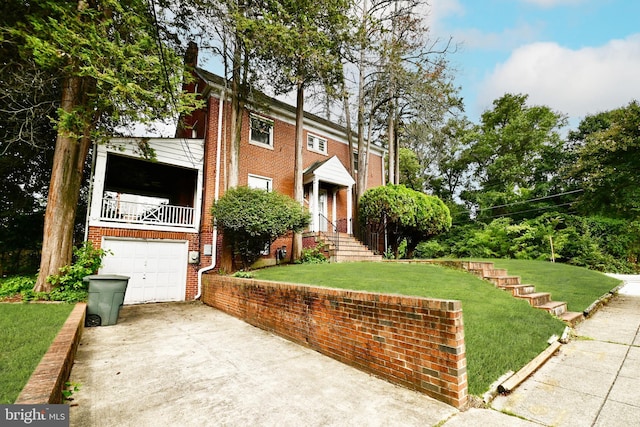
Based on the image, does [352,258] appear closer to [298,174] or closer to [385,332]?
[298,174]

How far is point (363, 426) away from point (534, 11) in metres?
13.1

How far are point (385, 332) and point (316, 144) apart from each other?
518 inches

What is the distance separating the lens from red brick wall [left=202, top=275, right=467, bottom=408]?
2.84 meters

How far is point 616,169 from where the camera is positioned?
7387 millimetres

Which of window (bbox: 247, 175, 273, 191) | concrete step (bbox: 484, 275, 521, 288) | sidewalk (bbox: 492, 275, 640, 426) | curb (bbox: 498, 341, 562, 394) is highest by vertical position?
window (bbox: 247, 175, 273, 191)

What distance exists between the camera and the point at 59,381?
8.76 ft

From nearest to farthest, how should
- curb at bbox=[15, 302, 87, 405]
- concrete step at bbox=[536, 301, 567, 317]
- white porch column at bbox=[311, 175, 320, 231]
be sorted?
1. curb at bbox=[15, 302, 87, 405]
2. concrete step at bbox=[536, 301, 567, 317]
3. white porch column at bbox=[311, 175, 320, 231]

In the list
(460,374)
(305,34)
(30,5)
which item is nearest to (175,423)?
(460,374)

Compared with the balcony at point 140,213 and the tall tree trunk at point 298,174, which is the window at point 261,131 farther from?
the balcony at point 140,213

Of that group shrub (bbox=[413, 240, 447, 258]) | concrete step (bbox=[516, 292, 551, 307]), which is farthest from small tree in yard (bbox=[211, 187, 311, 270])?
shrub (bbox=[413, 240, 447, 258])

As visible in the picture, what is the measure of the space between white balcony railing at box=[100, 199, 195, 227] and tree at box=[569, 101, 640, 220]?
12.4 metres

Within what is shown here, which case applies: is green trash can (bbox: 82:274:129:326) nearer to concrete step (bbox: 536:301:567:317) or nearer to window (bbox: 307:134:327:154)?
concrete step (bbox: 536:301:567:317)

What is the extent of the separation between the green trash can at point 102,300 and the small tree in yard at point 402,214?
31.4ft

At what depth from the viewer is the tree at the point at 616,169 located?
7.12 m
